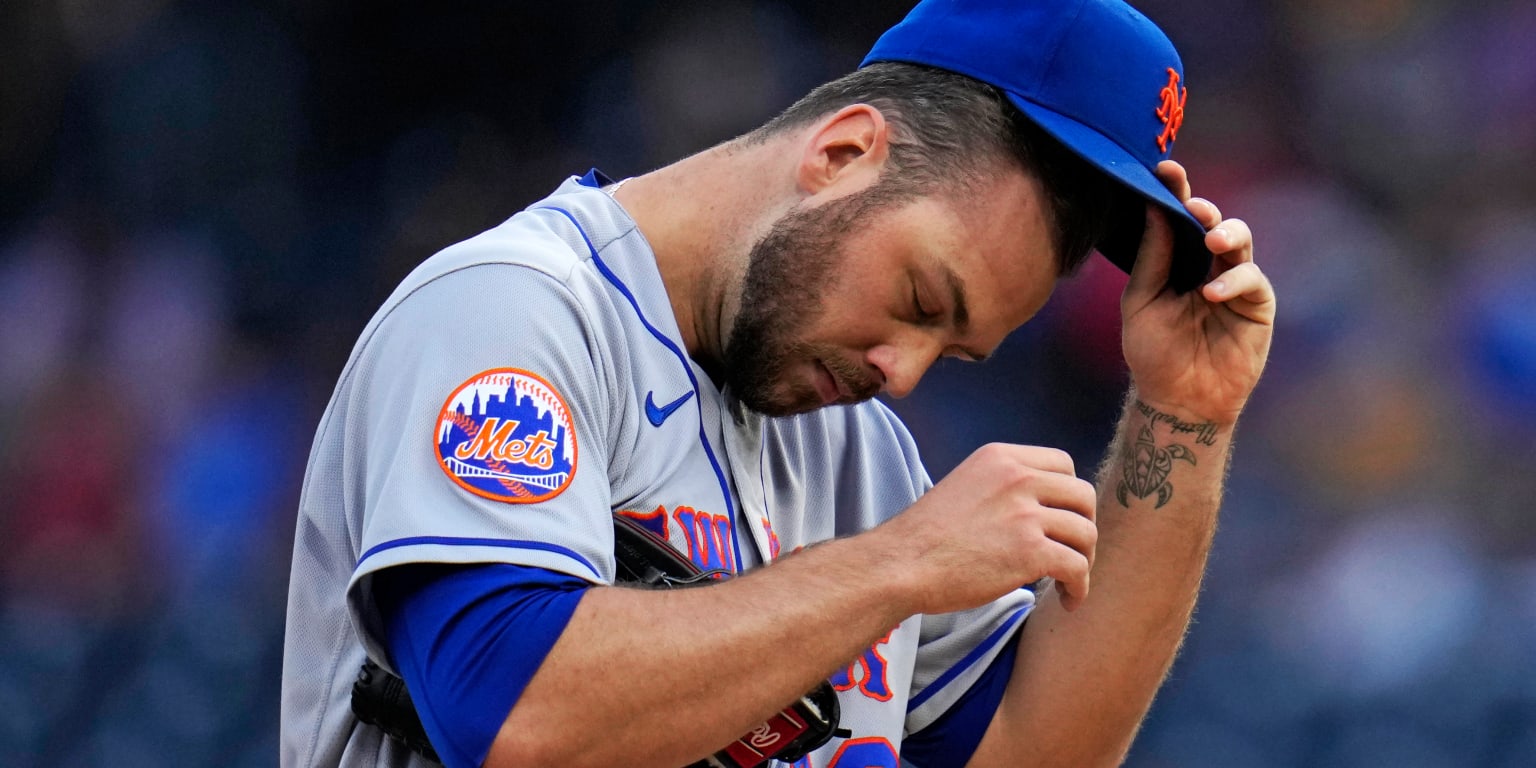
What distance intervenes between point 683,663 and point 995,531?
38cm

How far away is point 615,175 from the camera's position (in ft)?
14.5

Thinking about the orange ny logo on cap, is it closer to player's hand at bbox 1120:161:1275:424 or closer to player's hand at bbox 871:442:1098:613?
player's hand at bbox 1120:161:1275:424

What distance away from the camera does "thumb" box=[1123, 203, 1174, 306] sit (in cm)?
202

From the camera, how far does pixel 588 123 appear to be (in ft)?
14.6

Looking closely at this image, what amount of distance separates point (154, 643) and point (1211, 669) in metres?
2.85

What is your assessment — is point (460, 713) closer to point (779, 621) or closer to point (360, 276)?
point (779, 621)

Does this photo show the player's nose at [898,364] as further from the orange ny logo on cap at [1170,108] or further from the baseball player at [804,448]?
the orange ny logo on cap at [1170,108]

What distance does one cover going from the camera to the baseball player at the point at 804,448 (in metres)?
1.43

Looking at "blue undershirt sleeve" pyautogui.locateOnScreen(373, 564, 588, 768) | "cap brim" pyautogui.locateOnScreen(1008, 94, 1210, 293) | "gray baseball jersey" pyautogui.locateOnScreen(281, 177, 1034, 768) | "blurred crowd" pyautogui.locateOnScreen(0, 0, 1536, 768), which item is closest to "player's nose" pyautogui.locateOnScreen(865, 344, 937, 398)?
"gray baseball jersey" pyautogui.locateOnScreen(281, 177, 1034, 768)

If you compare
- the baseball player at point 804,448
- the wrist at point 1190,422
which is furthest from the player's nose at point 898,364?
the wrist at point 1190,422

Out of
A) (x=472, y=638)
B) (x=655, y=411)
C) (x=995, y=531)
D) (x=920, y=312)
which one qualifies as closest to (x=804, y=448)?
(x=920, y=312)

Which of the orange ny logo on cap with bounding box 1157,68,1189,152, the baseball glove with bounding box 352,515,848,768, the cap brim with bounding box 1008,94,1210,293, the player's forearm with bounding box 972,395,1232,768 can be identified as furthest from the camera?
the player's forearm with bounding box 972,395,1232,768

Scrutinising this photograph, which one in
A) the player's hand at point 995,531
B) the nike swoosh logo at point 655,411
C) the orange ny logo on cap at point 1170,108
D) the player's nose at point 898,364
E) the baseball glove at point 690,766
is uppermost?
the orange ny logo on cap at point 1170,108

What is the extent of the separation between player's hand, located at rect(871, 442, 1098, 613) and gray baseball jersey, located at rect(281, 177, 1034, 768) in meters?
0.28
